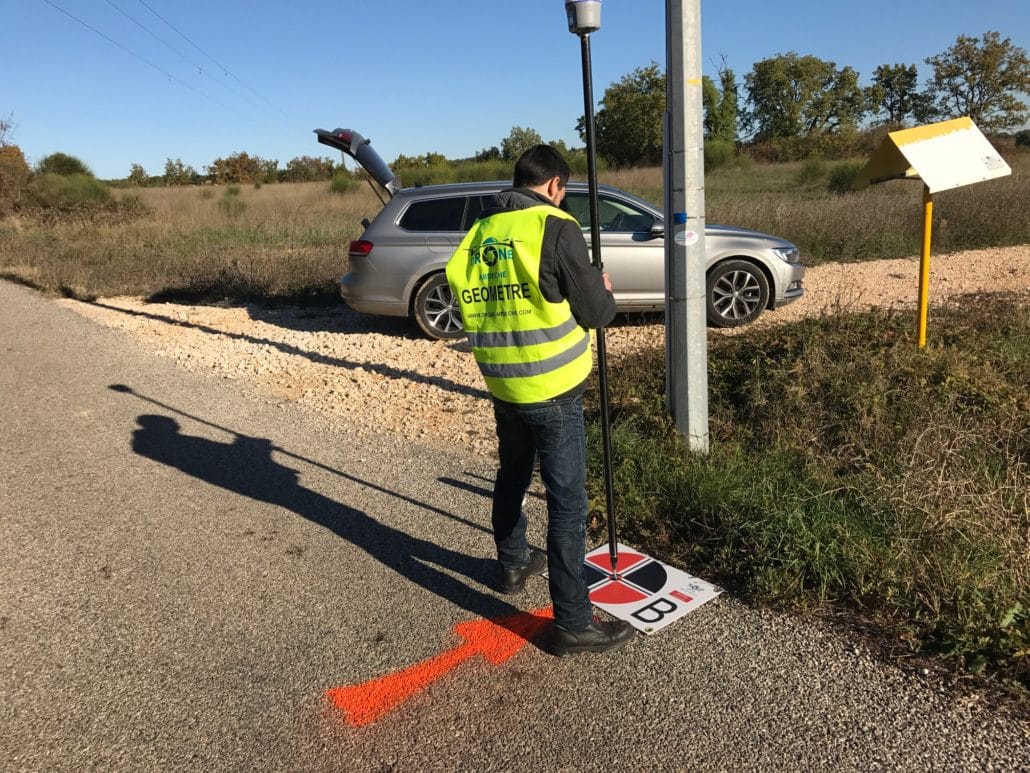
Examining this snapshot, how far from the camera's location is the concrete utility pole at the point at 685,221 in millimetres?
4711

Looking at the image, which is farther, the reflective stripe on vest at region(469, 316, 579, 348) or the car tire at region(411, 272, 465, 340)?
the car tire at region(411, 272, 465, 340)

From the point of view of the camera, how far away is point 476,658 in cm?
323

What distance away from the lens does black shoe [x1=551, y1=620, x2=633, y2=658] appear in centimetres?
319

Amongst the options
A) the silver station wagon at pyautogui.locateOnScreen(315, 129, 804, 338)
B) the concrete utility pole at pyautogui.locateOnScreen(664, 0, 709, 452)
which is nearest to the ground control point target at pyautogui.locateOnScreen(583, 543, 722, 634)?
the concrete utility pole at pyautogui.locateOnScreen(664, 0, 709, 452)

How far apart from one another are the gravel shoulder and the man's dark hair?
3006 mm

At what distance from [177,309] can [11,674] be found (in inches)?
413

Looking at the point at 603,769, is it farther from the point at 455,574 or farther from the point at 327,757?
the point at 455,574

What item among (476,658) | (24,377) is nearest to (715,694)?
(476,658)

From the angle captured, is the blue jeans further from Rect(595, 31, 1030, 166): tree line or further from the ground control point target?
Rect(595, 31, 1030, 166): tree line

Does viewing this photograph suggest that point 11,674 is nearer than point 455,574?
Yes

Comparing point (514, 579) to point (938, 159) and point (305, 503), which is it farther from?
point (938, 159)

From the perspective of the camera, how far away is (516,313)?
9.85 ft

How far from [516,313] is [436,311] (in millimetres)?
6616

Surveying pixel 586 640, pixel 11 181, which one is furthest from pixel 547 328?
pixel 11 181
